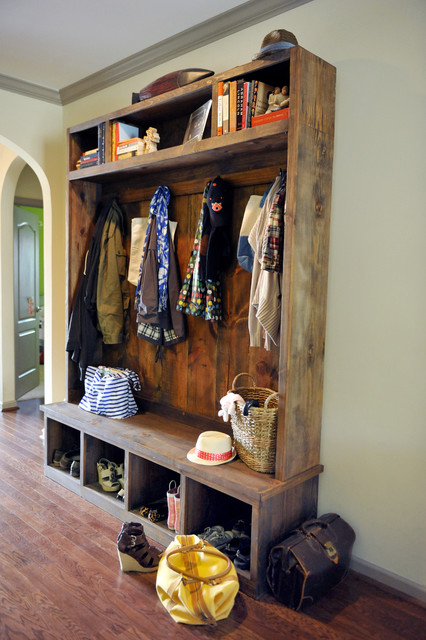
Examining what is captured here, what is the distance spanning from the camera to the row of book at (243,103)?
2.34 metres

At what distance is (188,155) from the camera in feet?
8.57

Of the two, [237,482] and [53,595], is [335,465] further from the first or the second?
[53,595]

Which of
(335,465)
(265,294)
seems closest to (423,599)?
(335,465)

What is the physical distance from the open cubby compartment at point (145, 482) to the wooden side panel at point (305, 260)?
0.80 meters

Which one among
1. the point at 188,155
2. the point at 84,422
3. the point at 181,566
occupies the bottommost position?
the point at 181,566

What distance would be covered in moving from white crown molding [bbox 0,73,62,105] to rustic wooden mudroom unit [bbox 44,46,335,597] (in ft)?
2.41

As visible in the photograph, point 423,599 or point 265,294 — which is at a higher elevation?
point 265,294

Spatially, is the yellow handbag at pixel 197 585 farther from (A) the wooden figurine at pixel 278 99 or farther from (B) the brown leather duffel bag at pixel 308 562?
(A) the wooden figurine at pixel 278 99

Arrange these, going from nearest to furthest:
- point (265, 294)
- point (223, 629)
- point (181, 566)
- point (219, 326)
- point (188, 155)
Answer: point (223, 629) < point (181, 566) < point (265, 294) < point (188, 155) < point (219, 326)

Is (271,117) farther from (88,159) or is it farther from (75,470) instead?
(75,470)

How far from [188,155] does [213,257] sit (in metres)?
0.53

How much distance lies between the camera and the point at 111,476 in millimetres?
3002

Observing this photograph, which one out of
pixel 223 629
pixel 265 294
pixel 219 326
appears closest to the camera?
pixel 223 629

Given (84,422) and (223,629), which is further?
(84,422)
